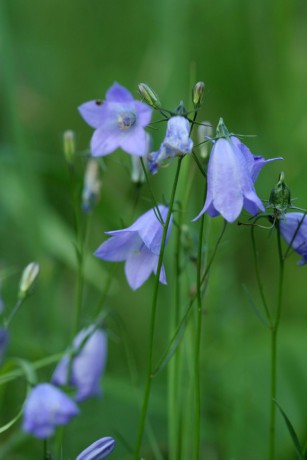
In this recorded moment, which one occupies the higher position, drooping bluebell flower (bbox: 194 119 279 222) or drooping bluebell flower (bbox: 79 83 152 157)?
drooping bluebell flower (bbox: 79 83 152 157)

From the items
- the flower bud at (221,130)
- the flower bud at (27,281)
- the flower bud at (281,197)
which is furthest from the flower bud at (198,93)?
the flower bud at (27,281)

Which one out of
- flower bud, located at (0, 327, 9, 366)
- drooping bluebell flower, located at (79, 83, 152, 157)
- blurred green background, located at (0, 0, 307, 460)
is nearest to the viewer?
drooping bluebell flower, located at (79, 83, 152, 157)

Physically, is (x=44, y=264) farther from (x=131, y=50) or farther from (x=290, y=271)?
(x=131, y=50)

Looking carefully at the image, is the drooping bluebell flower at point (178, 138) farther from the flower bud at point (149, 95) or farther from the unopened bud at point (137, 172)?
the unopened bud at point (137, 172)

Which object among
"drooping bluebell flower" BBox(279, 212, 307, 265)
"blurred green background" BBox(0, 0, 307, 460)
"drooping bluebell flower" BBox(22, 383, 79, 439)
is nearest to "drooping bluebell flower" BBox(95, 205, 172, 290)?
"blurred green background" BBox(0, 0, 307, 460)

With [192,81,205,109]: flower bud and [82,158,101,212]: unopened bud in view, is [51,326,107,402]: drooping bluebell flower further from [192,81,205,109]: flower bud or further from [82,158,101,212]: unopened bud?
[192,81,205,109]: flower bud

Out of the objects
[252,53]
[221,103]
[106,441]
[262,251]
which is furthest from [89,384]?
[252,53]

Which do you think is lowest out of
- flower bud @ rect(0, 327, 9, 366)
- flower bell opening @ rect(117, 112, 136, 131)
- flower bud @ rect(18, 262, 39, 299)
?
flower bud @ rect(0, 327, 9, 366)
